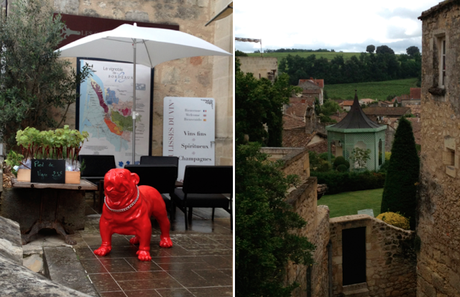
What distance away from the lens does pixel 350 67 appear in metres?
2.01

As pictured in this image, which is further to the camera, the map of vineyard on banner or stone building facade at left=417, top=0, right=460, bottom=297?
the map of vineyard on banner

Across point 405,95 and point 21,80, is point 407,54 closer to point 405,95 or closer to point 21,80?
point 405,95

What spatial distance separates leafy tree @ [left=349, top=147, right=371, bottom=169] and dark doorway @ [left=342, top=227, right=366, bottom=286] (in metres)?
0.24

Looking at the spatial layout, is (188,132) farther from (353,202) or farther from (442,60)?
(442,60)

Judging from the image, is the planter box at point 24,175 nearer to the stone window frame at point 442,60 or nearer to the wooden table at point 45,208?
the wooden table at point 45,208

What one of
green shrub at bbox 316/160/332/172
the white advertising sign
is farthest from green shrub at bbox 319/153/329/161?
the white advertising sign

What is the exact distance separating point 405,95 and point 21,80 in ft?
20.5

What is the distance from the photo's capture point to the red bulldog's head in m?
4.01

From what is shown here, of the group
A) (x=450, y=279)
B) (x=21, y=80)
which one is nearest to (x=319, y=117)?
(x=450, y=279)

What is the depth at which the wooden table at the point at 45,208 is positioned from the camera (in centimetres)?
472

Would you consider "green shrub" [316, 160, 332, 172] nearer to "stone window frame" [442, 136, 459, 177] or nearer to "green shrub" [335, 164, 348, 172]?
"green shrub" [335, 164, 348, 172]

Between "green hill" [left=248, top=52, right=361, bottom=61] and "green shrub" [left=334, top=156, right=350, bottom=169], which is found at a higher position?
"green hill" [left=248, top=52, right=361, bottom=61]

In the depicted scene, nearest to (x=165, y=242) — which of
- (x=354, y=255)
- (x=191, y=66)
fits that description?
(x=354, y=255)

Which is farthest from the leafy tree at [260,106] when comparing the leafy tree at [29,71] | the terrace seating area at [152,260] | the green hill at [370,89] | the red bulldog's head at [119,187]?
the leafy tree at [29,71]
